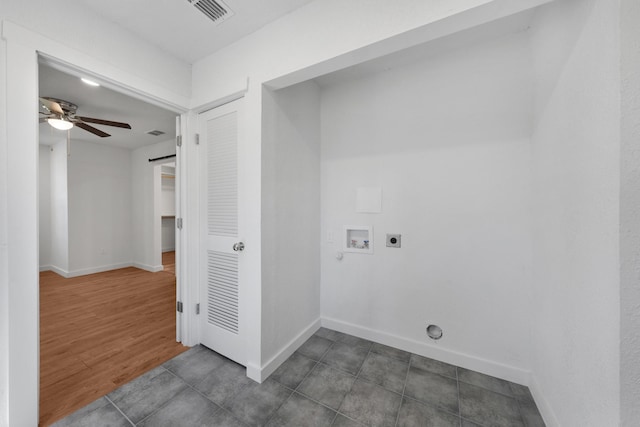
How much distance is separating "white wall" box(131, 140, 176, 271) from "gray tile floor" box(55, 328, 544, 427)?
143 inches

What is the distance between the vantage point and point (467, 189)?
6.08 feet

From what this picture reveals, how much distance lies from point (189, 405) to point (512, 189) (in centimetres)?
270

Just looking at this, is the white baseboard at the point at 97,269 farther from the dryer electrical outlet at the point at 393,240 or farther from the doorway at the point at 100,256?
the dryer electrical outlet at the point at 393,240

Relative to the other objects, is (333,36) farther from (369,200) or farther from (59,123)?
(59,123)

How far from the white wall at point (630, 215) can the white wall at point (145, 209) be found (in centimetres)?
560

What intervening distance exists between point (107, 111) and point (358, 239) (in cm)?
374

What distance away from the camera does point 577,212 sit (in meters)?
1.09

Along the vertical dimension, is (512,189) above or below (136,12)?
below

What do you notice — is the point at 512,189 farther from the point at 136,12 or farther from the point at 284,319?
the point at 136,12

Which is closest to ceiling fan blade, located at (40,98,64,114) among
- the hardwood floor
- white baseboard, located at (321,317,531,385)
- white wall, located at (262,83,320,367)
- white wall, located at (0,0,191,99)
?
white wall, located at (0,0,191,99)

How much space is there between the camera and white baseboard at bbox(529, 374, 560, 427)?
51.2 inches

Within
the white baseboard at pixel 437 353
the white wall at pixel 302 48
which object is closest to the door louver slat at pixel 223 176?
the white wall at pixel 302 48

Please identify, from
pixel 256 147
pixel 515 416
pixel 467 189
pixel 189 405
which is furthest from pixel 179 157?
pixel 515 416

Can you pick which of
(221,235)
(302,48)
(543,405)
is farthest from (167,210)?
(543,405)
